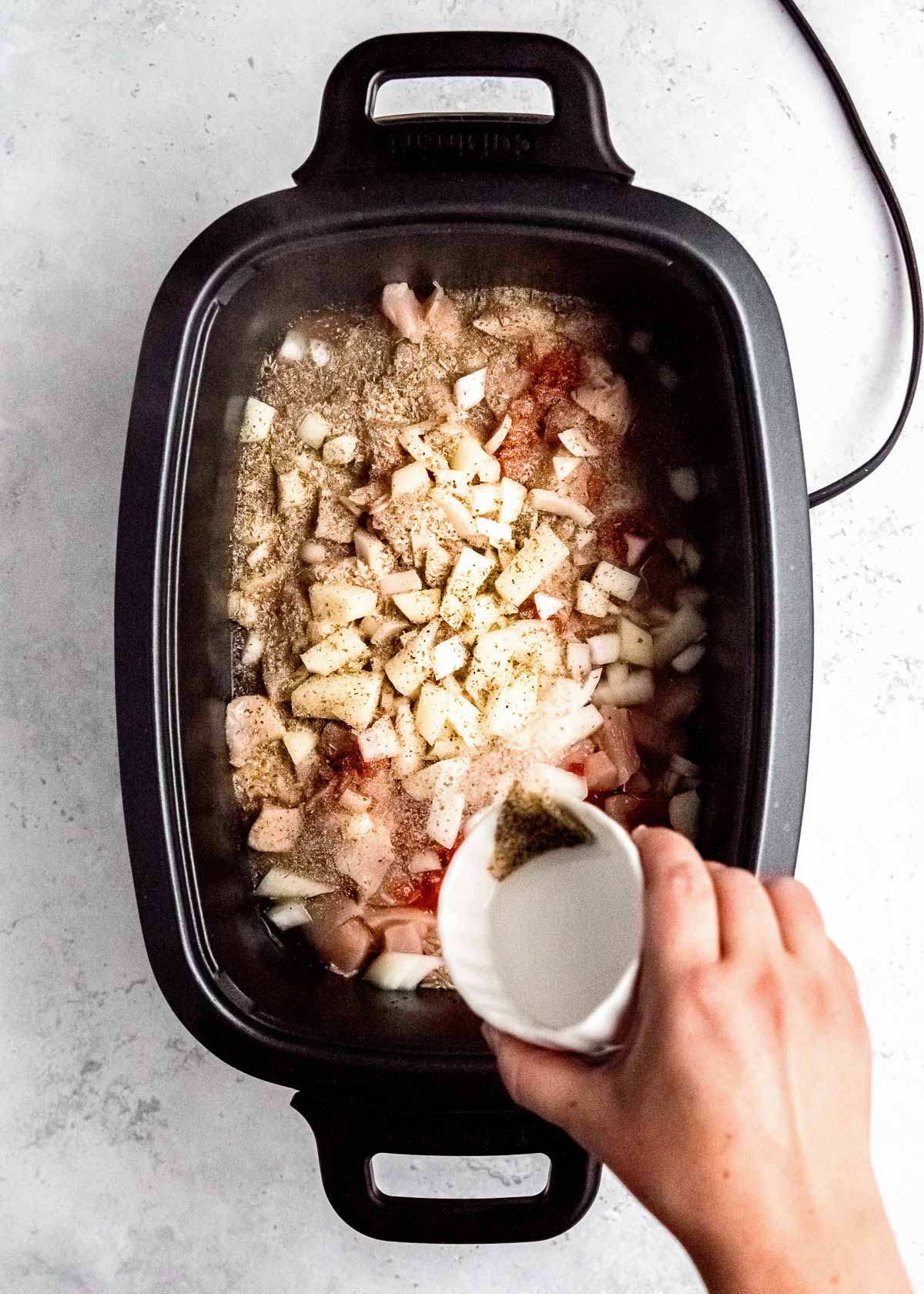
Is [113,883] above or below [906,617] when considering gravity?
below

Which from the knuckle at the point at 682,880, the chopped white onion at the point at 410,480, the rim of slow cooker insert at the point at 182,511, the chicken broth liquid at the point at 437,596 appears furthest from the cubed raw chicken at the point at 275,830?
the knuckle at the point at 682,880

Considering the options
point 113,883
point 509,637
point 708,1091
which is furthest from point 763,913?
point 113,883

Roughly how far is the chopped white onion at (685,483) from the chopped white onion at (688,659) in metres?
0.15

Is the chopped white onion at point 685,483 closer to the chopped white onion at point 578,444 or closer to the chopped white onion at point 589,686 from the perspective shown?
the chopped white onion at point 578,444

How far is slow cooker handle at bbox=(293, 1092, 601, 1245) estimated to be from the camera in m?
0.91

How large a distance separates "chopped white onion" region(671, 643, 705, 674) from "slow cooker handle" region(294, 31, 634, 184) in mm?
441

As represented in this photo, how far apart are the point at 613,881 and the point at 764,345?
0.49 meters

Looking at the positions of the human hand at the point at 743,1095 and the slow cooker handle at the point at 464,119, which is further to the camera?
the slow cooker handle at the point at 464,119

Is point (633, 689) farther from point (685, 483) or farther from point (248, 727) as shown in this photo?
point (248, 727)

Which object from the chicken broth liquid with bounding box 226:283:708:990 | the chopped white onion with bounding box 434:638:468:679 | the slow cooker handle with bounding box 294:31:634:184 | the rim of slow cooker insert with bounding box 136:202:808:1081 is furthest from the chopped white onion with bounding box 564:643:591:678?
the slow cooker handle with bounding box 294:31:634:184

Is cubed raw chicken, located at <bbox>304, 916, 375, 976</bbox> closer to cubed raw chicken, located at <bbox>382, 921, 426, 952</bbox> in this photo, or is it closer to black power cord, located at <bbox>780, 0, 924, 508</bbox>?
cubed raw chicken, located at <bbox>382, 921, 426, 952</bbox>

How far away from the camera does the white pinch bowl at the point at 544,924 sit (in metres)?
0.67

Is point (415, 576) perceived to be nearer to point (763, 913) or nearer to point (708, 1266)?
point (763, 913)

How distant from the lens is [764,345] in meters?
0.89
